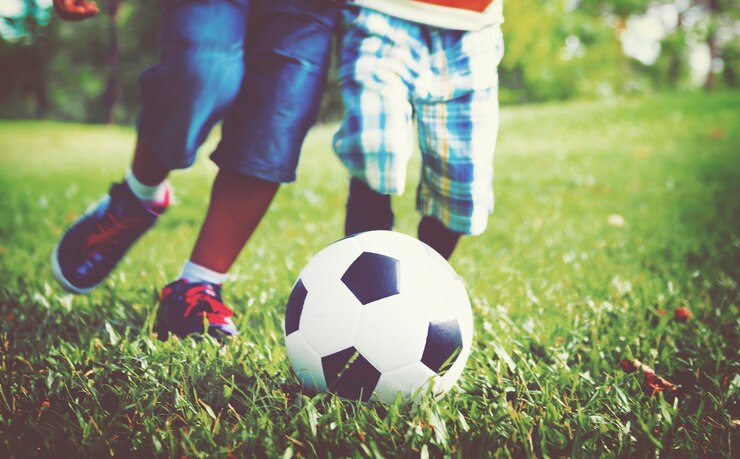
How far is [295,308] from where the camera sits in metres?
1.48

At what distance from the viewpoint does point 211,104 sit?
1681mm

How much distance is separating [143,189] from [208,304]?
21.3 inches

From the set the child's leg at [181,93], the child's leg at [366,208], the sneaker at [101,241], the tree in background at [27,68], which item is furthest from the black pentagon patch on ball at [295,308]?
the tree in background at [27,68]

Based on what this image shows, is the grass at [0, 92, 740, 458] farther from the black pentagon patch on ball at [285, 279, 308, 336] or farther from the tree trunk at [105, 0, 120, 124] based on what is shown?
the tree trunk at [105, 0, 120, 124]

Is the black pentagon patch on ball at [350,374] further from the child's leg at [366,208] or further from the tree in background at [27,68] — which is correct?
the tree in background at [27,68]

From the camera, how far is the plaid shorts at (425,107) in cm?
166

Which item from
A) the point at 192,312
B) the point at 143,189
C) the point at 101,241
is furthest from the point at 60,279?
the point at 192,312

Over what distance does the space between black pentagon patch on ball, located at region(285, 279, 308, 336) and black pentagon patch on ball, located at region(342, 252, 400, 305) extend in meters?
0.14

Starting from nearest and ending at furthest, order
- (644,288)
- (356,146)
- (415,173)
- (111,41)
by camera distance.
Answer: (356,146) < (644,288) < (415,173) < (111,41)

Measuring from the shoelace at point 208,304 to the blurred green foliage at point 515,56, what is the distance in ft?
42.1

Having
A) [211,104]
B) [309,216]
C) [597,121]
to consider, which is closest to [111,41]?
[597,121]

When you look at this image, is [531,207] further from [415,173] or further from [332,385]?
[332,385]

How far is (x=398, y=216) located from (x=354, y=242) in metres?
2.84

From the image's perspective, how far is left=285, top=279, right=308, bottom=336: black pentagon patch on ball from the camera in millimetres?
1456
